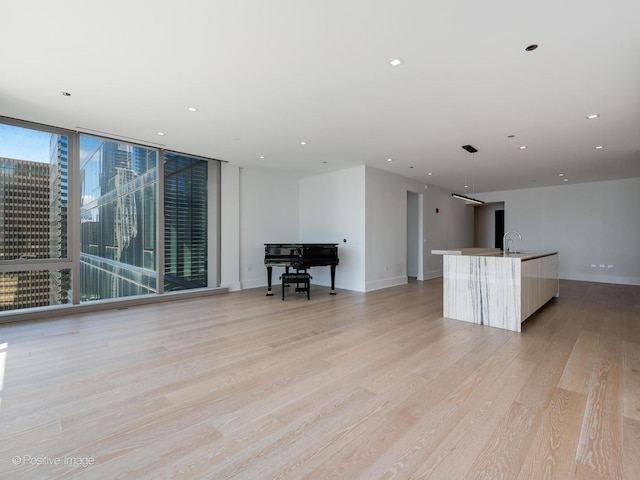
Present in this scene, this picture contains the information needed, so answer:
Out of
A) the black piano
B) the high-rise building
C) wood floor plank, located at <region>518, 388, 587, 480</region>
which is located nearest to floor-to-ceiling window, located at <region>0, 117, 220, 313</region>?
the high-rise building

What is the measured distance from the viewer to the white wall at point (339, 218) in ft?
22.2

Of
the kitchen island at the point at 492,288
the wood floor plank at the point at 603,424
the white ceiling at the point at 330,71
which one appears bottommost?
the wood floor plank at the point at 603,424

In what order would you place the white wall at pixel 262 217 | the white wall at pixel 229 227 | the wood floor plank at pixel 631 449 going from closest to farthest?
the wood floor plank at pixel 631 449 → the white wall at pixel 229 227 → the white wall at pixel 262 217

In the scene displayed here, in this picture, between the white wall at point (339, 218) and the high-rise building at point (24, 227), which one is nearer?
the high-rise building at point (24, 227)

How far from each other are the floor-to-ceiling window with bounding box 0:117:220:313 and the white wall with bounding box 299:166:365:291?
240 centimetres

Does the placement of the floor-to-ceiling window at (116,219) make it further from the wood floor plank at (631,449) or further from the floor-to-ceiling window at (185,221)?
the wood floor plank at (631,449)

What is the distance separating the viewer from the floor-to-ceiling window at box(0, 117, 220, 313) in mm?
4395

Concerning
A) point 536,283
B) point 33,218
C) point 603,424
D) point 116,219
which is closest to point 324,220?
point 116,219

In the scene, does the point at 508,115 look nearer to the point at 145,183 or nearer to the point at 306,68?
the point at 306,68

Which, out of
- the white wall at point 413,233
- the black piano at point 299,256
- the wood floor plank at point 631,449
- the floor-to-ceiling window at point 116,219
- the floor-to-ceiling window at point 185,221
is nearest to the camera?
the wood floor plank at point 631,449

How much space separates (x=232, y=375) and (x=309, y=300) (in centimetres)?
320

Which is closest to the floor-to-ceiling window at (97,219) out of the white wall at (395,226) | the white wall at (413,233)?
the white wall at (395,226)

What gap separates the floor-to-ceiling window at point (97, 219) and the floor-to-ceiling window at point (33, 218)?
11mm

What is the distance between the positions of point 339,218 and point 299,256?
160 cm
